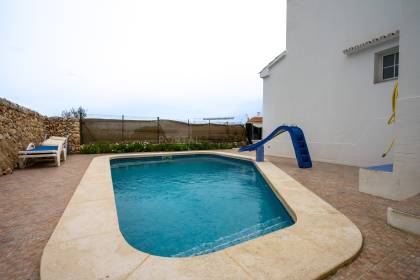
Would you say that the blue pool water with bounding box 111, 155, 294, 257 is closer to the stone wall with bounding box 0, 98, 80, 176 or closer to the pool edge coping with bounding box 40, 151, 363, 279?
the pool edge coping with bounding box 40, 151, 363, 279

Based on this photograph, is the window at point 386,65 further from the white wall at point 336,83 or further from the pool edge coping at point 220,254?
the pool edge coping at point 220,254

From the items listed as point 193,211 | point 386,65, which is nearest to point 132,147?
point 193,211

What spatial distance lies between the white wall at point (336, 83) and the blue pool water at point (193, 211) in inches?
160

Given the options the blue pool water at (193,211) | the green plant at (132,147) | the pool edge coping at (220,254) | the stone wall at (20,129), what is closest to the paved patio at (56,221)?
the pool edge coping at (220,254)

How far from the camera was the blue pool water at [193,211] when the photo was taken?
3.02 m

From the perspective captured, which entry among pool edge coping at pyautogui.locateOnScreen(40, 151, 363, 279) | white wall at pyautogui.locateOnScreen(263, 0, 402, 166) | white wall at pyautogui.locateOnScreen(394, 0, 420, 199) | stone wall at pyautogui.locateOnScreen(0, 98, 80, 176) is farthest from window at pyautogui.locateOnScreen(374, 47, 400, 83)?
stone wall at pyautogui.locateOnScreen(0, 98, 80, 176)

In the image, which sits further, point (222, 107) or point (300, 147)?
point (222, 107)

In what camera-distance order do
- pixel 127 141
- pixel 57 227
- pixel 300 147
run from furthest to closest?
pixel 127 141
pixel 300 147
pixel 57 227

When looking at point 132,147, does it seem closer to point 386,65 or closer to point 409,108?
point 409,108

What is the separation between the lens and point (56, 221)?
289 cm

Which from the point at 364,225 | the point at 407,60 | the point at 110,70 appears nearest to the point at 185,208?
the point at 364,225

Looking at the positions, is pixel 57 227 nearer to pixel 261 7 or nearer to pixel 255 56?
pixel 261 7

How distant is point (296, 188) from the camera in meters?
4.62

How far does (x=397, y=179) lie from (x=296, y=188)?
1812 mm
